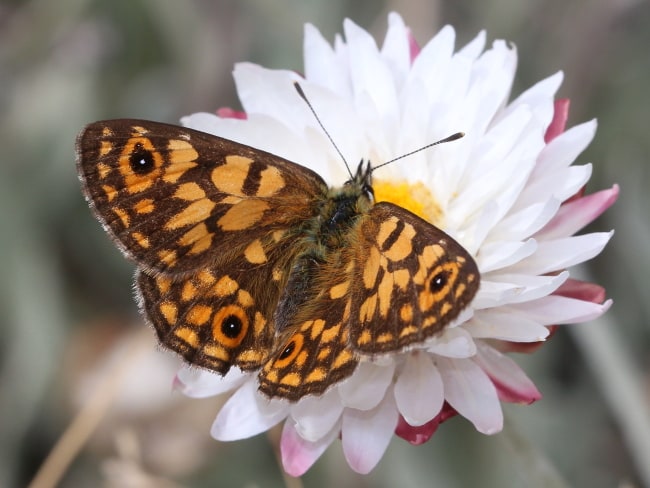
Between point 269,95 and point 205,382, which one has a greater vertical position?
point 269,95

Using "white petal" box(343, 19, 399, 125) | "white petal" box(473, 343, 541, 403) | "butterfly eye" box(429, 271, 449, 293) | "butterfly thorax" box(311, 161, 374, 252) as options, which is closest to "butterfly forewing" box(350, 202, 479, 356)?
"butterfly eye" box(429, 271, 449, 293)

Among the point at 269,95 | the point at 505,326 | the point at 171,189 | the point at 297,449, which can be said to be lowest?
the point at 297,449

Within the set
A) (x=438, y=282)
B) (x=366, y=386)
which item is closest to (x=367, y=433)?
(x=366, y=386)

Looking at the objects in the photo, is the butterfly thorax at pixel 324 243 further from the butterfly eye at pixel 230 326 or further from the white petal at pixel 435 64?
the white petal at pixel 435 64

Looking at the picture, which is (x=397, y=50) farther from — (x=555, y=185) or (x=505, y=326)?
(x=505, y=326)

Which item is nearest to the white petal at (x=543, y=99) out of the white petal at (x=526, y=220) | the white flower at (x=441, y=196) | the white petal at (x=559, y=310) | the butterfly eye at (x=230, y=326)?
the white flower at (x=441, y=196)
